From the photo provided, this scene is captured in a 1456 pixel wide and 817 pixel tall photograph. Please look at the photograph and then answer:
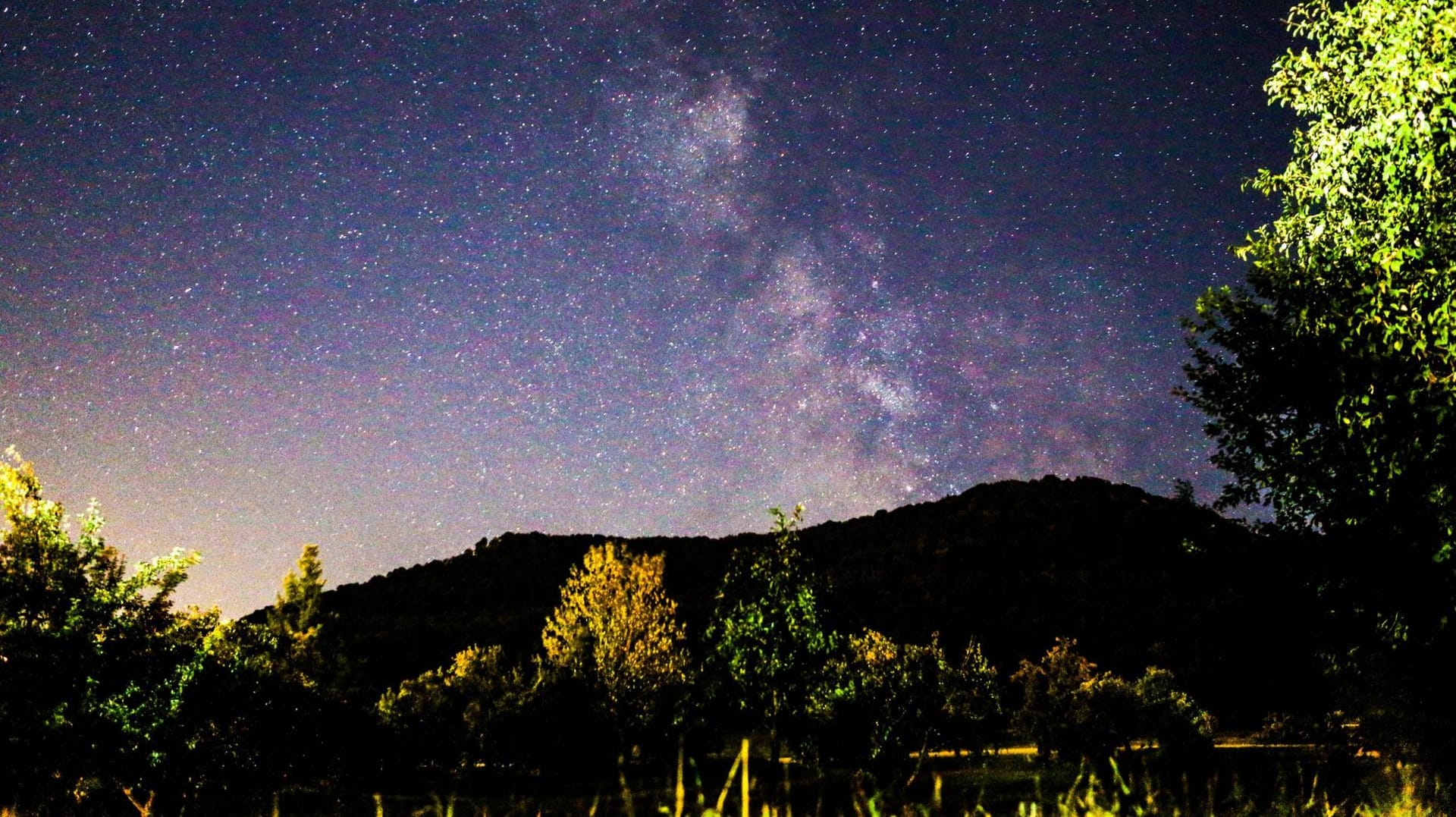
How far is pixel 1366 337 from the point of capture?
11211 millimetres

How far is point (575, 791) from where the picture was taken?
107ft

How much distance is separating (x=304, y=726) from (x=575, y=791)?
50.1 ft

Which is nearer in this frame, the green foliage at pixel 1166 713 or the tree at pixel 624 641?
the tree at pixel 624 641

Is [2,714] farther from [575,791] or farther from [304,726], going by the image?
[575,791]

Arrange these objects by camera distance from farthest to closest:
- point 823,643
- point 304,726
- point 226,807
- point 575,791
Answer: point 575,791 → point 823,643 → point 304,726 → point 226,807

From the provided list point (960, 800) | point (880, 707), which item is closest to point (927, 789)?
point (960, 800)

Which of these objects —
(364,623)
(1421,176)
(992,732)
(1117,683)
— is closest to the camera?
(1421,176)

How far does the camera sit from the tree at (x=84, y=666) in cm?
1378

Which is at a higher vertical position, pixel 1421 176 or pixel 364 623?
pixel 1421 176

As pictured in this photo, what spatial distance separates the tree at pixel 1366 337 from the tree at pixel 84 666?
19.0 m

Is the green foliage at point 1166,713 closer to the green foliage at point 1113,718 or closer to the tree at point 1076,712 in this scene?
the green foliage at point 1113,718

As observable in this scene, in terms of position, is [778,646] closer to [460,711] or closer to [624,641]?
[624,641]

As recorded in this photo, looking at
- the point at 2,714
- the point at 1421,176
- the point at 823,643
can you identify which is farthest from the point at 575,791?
the point at 1421,176

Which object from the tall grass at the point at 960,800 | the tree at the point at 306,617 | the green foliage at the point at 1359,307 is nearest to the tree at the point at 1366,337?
the green foliage at the point at 1359,307
